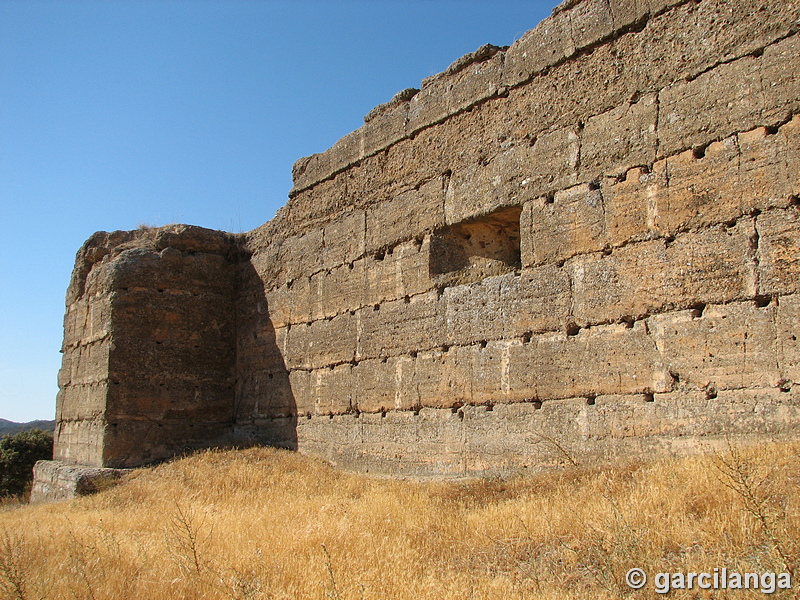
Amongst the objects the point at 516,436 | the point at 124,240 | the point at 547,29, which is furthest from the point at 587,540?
the point at 124,240

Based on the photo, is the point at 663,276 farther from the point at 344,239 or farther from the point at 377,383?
the point at 344,239

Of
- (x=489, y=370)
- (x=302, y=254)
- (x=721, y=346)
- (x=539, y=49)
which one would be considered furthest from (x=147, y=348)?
(x=721, y=346)

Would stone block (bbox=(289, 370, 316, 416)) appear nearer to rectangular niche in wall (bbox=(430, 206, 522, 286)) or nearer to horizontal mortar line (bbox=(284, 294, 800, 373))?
horizontal mortar line (bbox=(284, 294, 800, 373))

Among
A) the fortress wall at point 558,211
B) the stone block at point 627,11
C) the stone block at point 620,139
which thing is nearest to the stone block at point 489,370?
the fortress wall at point 558,211

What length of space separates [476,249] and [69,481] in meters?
6.21

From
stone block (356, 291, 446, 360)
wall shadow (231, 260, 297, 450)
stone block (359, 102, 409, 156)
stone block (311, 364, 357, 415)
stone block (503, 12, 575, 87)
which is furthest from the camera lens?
wall shadow (231, 260, 297, 450)

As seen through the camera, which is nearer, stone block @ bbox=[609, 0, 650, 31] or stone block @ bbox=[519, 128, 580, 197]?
stone block @ bbox=[609, 0, 650, 31]

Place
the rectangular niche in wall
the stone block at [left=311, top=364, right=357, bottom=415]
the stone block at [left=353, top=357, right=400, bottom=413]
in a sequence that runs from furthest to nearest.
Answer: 1. the stone block at [left=311, top=364, right=357, bottom=415]
2. the stone block at [left=353, top=357, right=400, bottom=413]
3. the rectangular niche in wall

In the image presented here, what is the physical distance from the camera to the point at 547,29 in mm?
7020

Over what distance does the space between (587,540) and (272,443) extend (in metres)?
6.47

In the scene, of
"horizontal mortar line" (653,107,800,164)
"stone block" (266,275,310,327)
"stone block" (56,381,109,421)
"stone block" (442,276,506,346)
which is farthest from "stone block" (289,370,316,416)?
"horizontal mortar line" (653,107,800,164)

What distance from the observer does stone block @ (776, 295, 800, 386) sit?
481cm

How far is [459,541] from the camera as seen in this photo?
4.65 meters

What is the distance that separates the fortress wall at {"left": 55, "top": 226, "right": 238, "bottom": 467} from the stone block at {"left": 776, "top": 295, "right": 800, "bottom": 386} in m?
7.97
